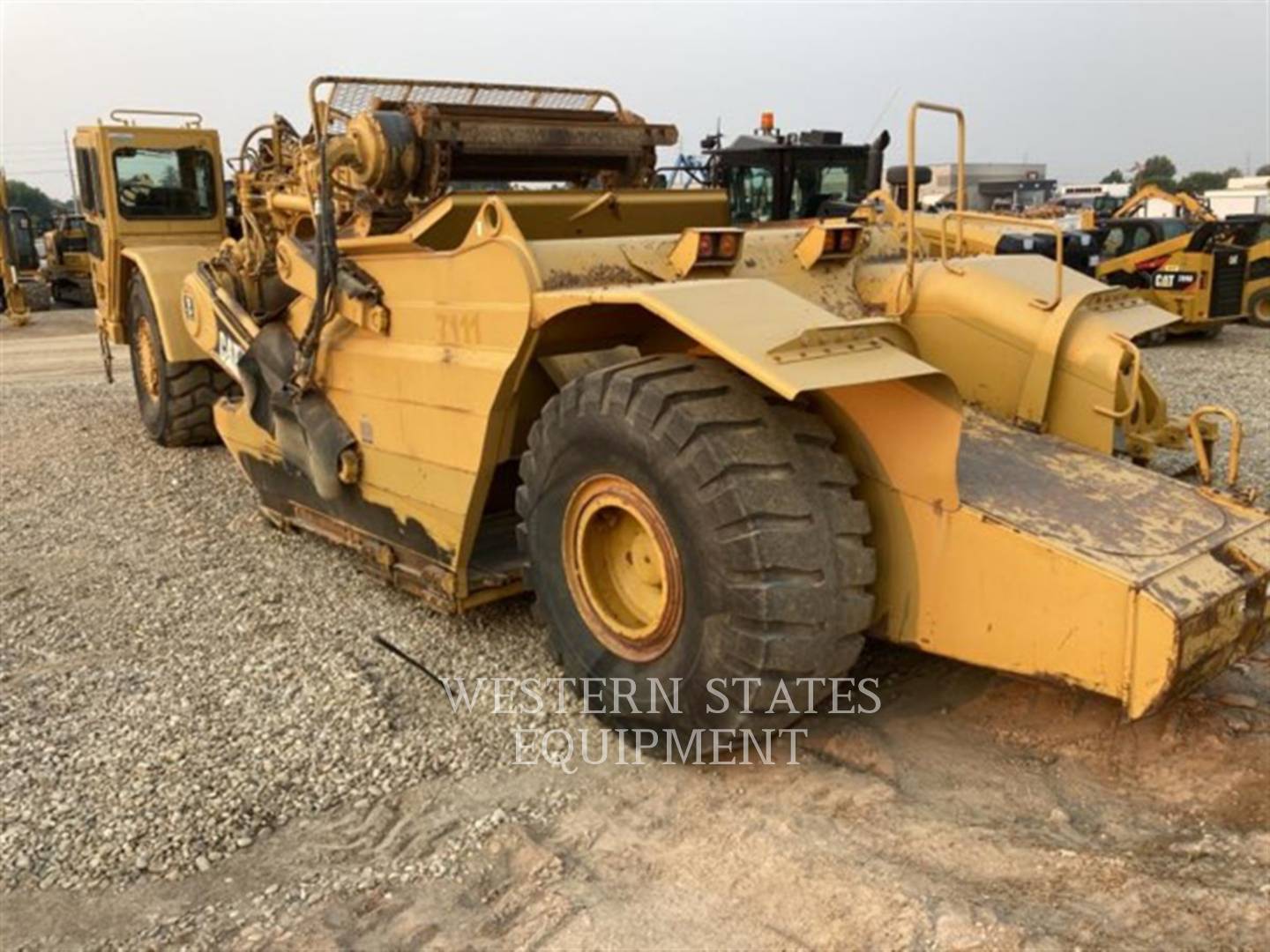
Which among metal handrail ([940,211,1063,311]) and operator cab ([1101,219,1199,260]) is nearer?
metal handrail ([940,211,1063,311])

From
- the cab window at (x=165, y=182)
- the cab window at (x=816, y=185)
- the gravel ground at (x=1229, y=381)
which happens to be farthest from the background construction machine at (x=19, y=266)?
the gravel ground at (x=1229, y=381)

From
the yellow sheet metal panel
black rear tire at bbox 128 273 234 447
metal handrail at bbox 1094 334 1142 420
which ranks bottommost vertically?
black rear tire at bbox 128 273 234 447

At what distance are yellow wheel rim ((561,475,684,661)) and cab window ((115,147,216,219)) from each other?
21.3ft

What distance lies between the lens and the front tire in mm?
2961

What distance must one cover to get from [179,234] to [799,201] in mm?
5329

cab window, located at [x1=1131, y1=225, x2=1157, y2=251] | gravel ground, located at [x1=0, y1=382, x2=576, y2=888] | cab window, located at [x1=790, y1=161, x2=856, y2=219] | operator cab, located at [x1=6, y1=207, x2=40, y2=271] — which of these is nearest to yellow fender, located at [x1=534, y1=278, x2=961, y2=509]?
gravel ground, located at [x1=0, y1=382, x2=576, y2=888]

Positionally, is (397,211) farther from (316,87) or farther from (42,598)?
(42,598)

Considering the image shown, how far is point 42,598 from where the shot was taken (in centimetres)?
511

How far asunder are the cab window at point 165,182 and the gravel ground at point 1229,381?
7.06 m

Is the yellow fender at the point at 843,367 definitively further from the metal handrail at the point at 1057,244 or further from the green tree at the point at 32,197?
the green tree at the point at 32,197

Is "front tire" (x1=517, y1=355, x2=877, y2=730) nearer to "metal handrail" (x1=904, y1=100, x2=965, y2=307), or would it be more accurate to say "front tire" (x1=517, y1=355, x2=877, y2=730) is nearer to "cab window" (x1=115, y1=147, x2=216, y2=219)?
"metal handrail" (x1=904, y1=100, x2=965, y2=307)

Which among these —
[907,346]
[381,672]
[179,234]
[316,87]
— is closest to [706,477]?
[907,346]

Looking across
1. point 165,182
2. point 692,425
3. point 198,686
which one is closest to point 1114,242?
point 165,182

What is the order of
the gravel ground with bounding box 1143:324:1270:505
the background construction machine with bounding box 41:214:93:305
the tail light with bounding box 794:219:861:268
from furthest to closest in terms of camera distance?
the background construction machine with bounding box 41:214:93:305
the gravel ground with bounding box 1143:324:1270:505
the tail light with bounding box 794:219:861:268
